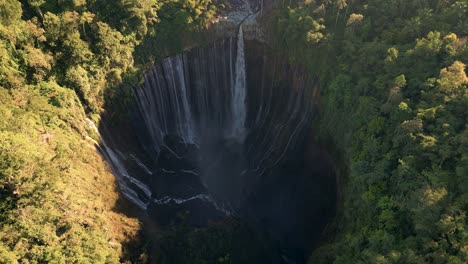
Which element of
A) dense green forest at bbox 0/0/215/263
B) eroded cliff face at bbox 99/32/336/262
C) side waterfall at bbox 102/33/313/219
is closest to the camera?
dense green forest at bbox 0/0/215/263

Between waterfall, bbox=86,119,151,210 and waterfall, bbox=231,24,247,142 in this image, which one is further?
waterfall, bbox=231,24,247,142

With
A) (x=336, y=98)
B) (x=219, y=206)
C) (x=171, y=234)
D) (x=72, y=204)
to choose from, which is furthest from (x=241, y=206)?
(x=72, y=204)

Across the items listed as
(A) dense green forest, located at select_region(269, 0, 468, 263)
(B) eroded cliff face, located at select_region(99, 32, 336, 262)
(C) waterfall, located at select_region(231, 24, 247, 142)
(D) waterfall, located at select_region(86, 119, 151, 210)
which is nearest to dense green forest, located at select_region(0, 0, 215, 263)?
(D) waterfall, located at select_region(86, 119, 151, 210)

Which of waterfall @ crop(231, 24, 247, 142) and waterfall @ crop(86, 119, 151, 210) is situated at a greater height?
waterfall @ crop(231, 24, 247, 142)

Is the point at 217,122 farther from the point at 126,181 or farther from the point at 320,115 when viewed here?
the point at 126,181

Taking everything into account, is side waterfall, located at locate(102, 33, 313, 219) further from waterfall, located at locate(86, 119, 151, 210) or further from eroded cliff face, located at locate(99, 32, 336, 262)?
waterfall, located at locate(86, 119, 151, 210)

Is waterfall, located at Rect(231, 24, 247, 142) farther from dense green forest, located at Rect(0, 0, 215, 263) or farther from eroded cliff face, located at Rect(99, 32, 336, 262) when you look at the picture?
dense green forest, located at Rect(0, 0, 215, 263)

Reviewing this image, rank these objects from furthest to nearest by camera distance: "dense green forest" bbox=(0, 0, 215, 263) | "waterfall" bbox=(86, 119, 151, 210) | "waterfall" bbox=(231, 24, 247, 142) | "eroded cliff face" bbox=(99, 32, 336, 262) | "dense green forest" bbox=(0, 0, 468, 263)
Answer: "waterfall" bbox=(231, 24, 247, 142) < "eroded cliff face" bbox=(99, 32, 336, 262) < "waterfall" bbox=(86, 119, 151, 210) < "dense green forest" bbox=(0, 0, 215, 263) < "dense green forest" bbox=(0, 0, 468, 263)
